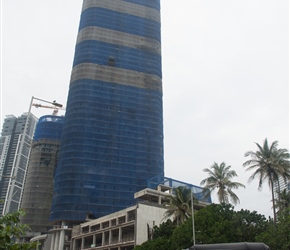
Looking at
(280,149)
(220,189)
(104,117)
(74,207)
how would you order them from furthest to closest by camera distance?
(104,117) → (74,207) → (220,189) → (280,149)

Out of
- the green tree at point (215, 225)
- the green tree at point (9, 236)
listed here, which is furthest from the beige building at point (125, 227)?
the green tree at point (9, 236)

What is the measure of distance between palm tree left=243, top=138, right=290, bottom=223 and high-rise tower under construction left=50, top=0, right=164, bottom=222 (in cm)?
6234

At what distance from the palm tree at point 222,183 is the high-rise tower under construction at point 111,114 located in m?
50.4

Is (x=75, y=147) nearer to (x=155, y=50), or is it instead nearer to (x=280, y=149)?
(x=155, y=50)

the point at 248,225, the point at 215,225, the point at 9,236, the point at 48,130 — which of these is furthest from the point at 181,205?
the point at 48,130

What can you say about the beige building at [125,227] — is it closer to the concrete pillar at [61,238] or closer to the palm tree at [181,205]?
the concrete pillar at [61,238]

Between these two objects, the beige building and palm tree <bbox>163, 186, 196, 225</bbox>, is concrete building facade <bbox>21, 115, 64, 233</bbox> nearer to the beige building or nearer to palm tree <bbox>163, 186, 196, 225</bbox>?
the beige building

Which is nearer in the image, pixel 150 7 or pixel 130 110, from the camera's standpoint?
pixel 130 110

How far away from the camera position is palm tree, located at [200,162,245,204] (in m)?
58.4

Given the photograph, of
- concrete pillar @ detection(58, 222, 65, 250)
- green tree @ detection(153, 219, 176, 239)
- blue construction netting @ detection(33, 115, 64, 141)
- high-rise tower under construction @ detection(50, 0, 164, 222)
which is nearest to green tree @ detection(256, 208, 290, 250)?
green tree @ detection(153, 219, 176, 239)

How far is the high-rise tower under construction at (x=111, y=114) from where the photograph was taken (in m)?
104

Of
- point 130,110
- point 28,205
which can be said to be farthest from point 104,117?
point 28,205

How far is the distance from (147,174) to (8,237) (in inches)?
4050

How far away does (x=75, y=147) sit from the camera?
4218 inches
